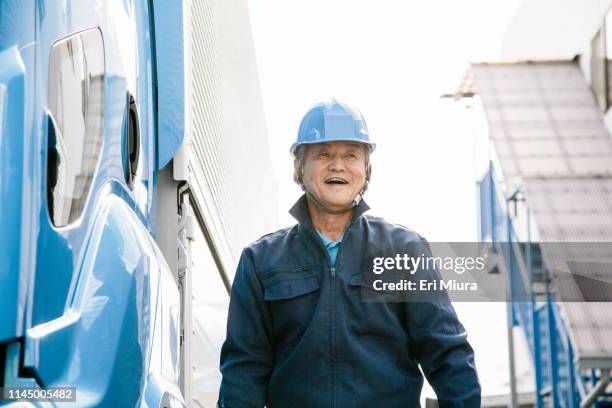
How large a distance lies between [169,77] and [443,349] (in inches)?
49.7

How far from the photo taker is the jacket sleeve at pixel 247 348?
2.90 meters

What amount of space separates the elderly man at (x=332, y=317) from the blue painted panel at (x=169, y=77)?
0.45 m

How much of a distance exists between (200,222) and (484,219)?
10.3 m

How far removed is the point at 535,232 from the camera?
11.2m

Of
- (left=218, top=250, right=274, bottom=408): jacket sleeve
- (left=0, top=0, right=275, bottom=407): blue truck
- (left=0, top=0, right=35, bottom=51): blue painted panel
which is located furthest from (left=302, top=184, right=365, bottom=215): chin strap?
(left=0, top=0, right=35, bottom=51): blue painted panel

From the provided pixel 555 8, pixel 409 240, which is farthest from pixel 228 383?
pixel 555 8

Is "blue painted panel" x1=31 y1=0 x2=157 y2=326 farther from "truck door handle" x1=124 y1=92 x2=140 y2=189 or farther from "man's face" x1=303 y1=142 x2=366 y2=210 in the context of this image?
"man's face" x1=303 y1=142 x2=366 y2=210

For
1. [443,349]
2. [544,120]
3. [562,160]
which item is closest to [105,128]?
[443,349]

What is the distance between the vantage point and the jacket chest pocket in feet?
9.45

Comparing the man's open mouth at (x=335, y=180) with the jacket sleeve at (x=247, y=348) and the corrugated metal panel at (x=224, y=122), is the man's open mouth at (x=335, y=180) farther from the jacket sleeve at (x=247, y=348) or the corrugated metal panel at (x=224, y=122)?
the corrugated metal panel at (x=224, y=122)

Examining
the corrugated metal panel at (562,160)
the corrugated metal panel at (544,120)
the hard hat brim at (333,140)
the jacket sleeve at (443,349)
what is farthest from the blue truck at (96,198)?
the corrugated metal panel at (544,120)

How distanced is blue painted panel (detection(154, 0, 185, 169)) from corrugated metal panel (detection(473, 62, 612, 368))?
628cm

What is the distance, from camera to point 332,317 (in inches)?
112

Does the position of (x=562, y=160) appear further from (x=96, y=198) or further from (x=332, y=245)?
(x=96, y=198)
